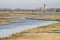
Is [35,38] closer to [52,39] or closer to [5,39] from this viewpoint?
[52,39]

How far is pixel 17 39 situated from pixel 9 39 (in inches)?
24.7

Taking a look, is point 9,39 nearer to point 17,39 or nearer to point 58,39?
point 17,39

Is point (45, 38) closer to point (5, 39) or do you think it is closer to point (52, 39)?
point (52, 39)

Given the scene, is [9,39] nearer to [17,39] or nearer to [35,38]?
[17,39]

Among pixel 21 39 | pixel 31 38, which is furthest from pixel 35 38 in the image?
pixel 21 39

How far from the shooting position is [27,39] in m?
13.9

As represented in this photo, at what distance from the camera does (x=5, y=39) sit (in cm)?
1369

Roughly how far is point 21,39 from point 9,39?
3.08 ft

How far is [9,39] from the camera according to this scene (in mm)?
13664

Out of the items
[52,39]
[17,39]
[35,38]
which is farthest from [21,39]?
[52,39]

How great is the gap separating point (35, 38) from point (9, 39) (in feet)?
6.96

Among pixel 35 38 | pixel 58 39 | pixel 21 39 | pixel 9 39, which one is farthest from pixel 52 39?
pixel 9 39

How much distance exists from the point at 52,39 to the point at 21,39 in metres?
2.44

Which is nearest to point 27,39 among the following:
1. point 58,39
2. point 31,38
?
point 31,38
